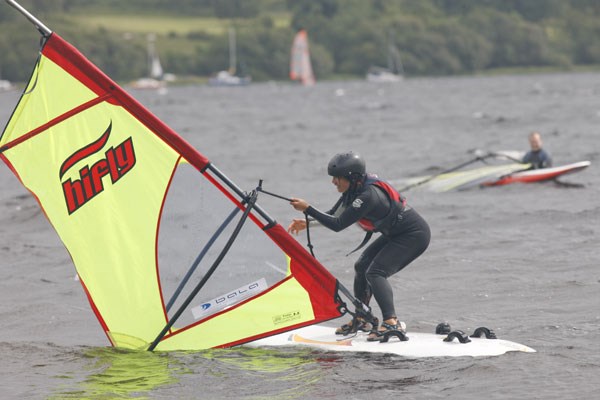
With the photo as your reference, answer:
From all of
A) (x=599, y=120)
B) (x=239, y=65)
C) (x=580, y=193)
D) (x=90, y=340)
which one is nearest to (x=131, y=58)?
(x=239, y=65)

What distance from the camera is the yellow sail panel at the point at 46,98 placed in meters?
9.24

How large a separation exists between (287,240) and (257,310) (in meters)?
0.78

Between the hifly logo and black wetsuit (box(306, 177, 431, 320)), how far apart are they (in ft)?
6.18

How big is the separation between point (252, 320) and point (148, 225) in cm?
127

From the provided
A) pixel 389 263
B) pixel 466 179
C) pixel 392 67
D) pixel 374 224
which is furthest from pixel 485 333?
pixel 392 67

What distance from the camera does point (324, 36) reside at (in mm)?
152750

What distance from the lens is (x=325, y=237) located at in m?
17.7

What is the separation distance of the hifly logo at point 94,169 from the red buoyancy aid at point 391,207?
209cm

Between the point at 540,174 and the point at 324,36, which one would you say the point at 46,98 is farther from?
the point at 324,36

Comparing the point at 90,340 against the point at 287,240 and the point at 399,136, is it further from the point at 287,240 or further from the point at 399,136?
the point at 399,136

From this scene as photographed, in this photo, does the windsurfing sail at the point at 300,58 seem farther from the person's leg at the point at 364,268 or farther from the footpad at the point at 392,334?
the footpad at the point at 392,334

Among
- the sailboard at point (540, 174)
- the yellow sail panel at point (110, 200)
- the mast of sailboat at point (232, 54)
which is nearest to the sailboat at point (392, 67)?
the mast of sailboat at point (232, 54)

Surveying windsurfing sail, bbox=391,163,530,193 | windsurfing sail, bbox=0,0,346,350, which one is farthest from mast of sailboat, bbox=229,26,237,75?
windsurfing sail, bbox=0,0,346,350

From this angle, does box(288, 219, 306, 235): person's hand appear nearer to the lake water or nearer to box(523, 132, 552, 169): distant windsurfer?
the lake water
